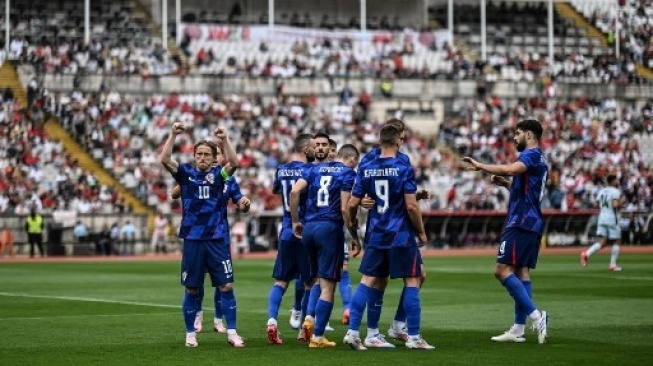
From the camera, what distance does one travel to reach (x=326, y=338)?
17.9m

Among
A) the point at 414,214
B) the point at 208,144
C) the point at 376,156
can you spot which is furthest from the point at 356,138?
the point at 414,214

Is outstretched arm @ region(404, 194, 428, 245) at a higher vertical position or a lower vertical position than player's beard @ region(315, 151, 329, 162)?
lower

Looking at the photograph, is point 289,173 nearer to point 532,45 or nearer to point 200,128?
point 200,128

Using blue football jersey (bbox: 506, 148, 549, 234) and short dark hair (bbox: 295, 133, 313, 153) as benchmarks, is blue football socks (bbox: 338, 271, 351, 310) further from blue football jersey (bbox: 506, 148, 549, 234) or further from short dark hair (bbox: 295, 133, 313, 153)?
blue football jersey (bbox: 506, 148, 549, 234)

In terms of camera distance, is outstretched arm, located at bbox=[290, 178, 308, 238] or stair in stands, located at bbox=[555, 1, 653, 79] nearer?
outstretched arm, located at bbox=[290, 178, 308, 238]

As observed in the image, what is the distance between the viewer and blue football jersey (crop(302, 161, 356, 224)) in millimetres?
17203

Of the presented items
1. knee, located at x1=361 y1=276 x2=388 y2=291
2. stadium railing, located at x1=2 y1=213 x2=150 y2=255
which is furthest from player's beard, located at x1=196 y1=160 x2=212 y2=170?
stadium railing, located at x1=2 y1=213 x2=150 y2=255

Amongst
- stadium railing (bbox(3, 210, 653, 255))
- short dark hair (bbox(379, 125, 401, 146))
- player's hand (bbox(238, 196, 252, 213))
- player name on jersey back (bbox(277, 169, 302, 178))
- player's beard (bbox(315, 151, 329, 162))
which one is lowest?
stadium railing (bbox(3, 210, 653, 255))

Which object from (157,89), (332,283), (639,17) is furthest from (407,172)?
(639,17)

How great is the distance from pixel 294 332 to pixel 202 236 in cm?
283

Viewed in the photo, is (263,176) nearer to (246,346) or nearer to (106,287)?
(106,287)

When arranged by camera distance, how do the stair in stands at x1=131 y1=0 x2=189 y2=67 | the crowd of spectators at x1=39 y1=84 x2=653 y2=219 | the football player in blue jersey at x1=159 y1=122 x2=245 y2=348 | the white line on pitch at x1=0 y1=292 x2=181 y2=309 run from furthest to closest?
the stair in stands at x1=131 y1=0 x2=189 y2=67
the crowd of spectators at x1=39 y1=84 x2=653 y2=219
the white line on pitch at x1=0 y1=292 x2=181 y2=309
the football player in blue jersey at x1=159 y1=122 x2=245 y2=348

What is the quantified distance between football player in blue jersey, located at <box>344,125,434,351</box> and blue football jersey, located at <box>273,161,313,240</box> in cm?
190

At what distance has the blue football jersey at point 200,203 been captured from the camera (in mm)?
16953
